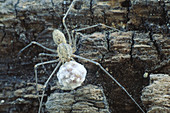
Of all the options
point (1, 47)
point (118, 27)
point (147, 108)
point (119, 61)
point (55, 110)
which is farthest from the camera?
point (1, 47)

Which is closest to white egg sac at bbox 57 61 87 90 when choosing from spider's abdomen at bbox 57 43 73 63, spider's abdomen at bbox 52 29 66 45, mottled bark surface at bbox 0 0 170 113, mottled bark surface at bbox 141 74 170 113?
mottled bark surface at bbox 0 0 170 113

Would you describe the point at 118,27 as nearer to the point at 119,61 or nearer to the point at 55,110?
the point at 119,61

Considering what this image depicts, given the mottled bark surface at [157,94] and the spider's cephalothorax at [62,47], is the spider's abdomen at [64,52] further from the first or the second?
the mottled bark surface at [157,94]

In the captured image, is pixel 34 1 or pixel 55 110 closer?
pixel 55 110

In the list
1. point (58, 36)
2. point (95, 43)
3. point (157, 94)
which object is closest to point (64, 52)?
point (58, 36)

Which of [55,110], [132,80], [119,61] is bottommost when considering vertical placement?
[55,110]

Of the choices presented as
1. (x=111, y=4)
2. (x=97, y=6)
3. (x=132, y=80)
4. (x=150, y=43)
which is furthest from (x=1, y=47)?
(x=150, y=43)

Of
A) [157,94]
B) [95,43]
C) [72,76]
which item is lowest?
[157,94]

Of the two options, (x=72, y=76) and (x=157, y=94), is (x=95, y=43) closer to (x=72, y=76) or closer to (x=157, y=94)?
(x=72, y=76)
